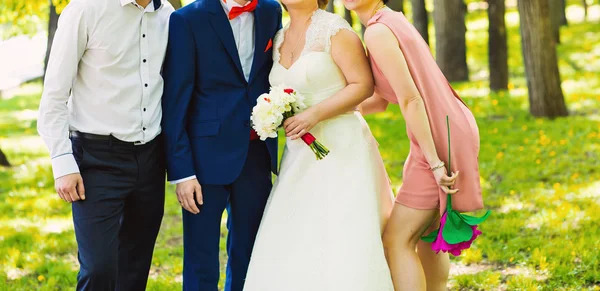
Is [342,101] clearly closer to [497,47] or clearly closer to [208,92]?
[208,92]

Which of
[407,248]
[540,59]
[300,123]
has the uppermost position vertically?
[300,123]

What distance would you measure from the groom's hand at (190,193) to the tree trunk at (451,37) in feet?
33.0

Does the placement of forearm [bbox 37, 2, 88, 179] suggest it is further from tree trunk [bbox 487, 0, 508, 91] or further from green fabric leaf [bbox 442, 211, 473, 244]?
tree trunk [bbox 487, 0, 508, 91]

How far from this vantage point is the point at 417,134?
11.7 feet

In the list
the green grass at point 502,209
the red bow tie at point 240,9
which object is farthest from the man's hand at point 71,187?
the green grass at point 502,209

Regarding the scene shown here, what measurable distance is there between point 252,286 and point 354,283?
56 cm

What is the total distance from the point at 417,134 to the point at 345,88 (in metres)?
0.44

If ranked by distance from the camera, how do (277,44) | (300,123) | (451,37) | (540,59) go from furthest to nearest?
(451,37), (540,59), (277,44), (300,123)

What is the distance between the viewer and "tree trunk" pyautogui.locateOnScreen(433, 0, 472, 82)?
13.1 metres

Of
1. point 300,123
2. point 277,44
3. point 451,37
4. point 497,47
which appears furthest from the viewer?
point 451,37

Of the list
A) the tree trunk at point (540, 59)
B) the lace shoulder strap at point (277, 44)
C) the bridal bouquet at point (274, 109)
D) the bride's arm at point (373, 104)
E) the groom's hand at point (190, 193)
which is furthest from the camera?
the tree trunk at point (540, 59)

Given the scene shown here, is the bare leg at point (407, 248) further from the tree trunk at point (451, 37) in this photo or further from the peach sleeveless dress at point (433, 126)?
the tree trunk at point (451, 37)

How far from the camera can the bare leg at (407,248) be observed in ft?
12.2

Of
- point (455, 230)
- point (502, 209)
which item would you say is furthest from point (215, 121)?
point (502, 209)
